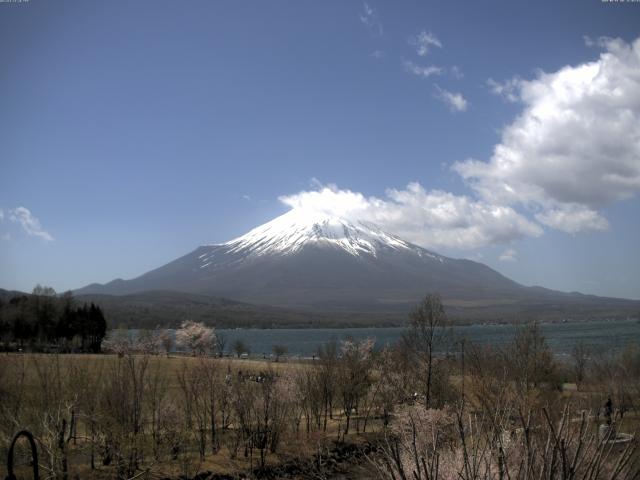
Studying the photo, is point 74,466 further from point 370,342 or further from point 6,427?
point 370,342

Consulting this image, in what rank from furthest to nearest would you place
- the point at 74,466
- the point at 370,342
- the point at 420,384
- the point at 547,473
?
the point at 370,342 < the point at 420,384 < the point at 74,466 < the point at 547,473

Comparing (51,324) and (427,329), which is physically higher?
(427,329)

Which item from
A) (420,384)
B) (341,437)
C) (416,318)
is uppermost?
(416,318)

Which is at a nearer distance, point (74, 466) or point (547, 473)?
point (547, 473)

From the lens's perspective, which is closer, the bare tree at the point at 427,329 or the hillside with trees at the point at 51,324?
the bare tree at the point at 427,329

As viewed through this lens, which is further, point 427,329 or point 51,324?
point 51,324

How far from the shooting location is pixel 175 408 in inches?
1112

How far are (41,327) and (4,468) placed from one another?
77.5 metres

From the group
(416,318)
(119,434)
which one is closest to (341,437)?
(416,318)

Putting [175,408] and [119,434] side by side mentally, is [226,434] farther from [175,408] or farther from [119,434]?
[119,434]

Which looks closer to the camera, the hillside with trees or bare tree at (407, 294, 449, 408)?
bare tree at (407, 294, 449, 408)

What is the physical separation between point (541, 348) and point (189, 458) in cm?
2789

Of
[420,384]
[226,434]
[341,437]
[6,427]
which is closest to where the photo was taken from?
[6,427]

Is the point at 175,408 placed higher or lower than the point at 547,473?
lower
